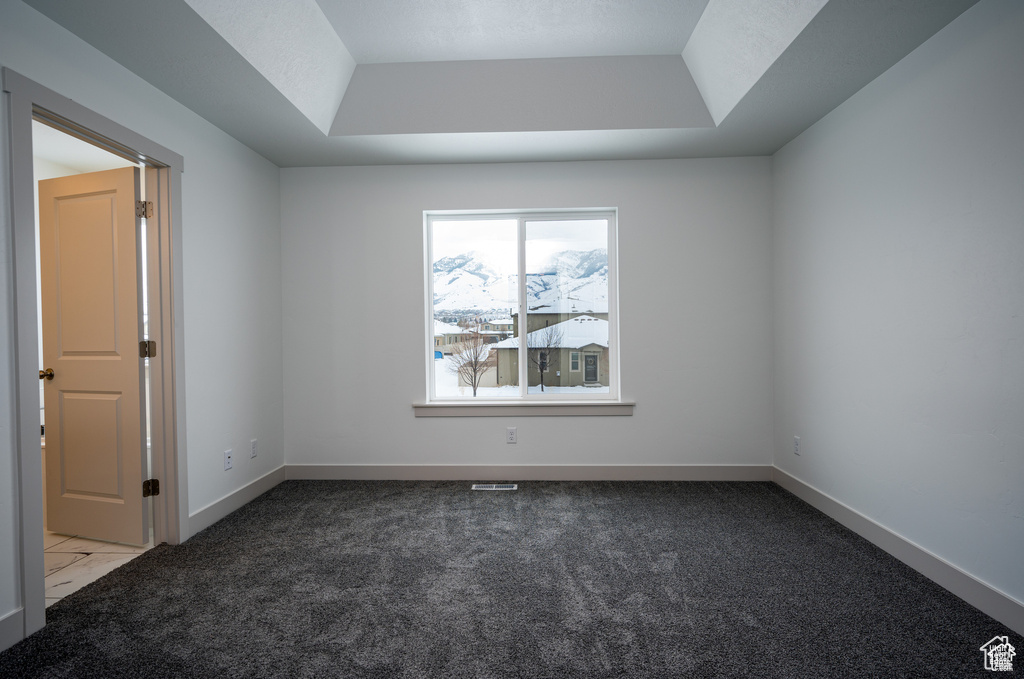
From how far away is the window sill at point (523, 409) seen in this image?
355 cm

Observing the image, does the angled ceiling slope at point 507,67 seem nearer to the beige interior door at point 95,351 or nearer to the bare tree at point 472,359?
the beige interior door at point 95,351

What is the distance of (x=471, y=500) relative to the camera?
3.15 metres

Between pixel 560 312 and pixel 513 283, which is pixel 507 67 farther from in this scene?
pixel 560 312

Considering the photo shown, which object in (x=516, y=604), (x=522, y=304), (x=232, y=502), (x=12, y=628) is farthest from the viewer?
(x=522, y=304)

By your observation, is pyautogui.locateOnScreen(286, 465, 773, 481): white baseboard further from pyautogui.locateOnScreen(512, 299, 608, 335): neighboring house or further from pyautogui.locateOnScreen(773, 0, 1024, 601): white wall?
pyautogui.locateOnScreen(512, 299, 608, 335): neighboring house

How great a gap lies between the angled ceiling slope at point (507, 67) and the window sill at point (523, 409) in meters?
1.83

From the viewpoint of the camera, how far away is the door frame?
1.76m

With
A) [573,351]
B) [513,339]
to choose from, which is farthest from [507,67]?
[573,351]

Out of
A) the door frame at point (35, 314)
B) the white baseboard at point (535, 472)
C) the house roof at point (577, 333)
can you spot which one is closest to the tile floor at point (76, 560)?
the door frame at point (35, 314)

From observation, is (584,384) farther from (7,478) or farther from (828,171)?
(7,478)

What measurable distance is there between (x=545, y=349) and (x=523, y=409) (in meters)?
0.51

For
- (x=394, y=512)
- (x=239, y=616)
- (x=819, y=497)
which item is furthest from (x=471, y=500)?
(x=819, y=497)

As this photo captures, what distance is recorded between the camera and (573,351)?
373cm

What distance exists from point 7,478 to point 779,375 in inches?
163
